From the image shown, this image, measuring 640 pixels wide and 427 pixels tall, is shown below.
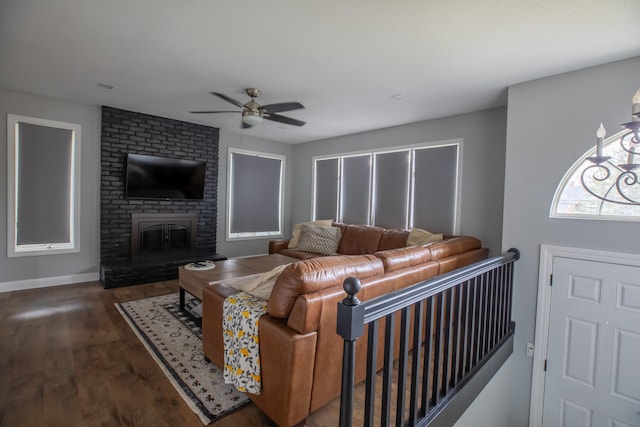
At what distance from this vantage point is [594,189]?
259 centimetres

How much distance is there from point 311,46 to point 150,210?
394 centimetres

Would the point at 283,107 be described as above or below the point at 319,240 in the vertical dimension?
above

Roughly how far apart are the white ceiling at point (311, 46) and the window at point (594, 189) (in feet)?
2.52

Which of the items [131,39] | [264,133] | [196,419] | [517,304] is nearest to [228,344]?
[196,419]

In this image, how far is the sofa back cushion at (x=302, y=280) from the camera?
1725 millimetres

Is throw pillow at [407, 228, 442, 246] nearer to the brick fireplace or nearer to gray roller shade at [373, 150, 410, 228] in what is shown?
gray roller shade at [373, 150, 410, 228]

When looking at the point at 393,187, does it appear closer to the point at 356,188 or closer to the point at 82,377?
the point at 356,188

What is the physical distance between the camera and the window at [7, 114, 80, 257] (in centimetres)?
390

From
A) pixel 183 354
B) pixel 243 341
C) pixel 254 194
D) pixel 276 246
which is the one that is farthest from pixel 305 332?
pixel 254 194

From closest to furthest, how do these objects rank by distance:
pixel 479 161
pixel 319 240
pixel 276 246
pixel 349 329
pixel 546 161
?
pixel 349 329
pixel 546 161
pixel 479 161
pixel 319 240
pixel 276 246

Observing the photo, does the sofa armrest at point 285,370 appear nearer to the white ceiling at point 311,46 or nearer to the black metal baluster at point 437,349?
the black metal baluster at point 437,349

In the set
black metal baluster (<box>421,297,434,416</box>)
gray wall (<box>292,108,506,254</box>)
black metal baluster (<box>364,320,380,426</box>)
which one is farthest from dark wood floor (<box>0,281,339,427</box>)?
gray wall (<box>292,108,506,254</box>)

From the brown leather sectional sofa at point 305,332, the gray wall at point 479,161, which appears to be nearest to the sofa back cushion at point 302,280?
the brown leather sectional sofa at point 305,332

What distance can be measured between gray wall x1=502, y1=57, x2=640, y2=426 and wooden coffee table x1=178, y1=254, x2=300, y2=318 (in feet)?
9.07
